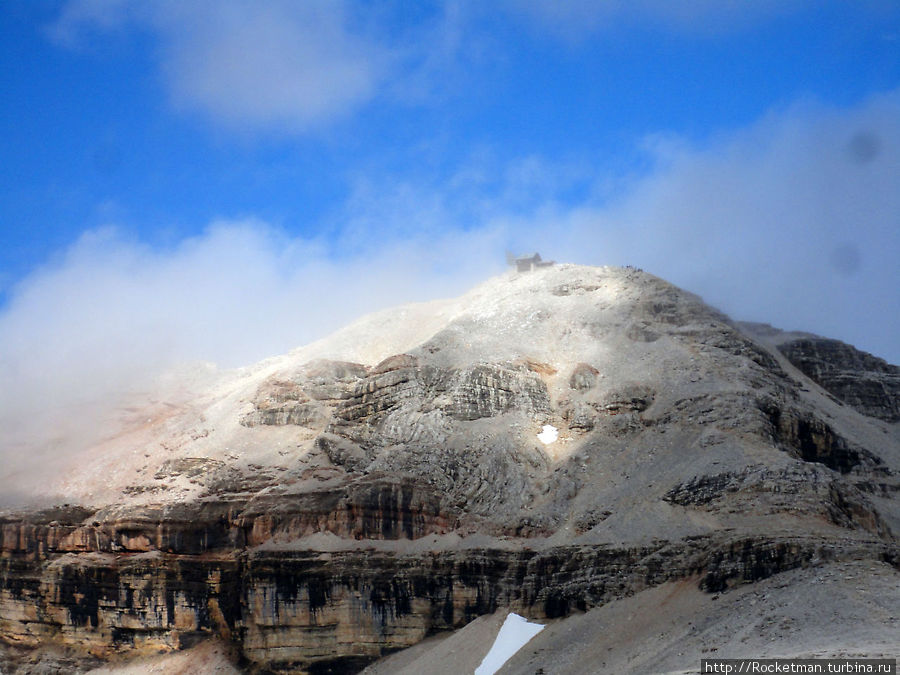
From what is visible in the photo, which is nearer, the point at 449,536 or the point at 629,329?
the point at 449,536

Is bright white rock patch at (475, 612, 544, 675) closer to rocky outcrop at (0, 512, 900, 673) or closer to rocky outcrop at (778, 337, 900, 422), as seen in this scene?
rocky outcrop at (0, 512, 900, 673)

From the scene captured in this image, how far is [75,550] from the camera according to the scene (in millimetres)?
85250

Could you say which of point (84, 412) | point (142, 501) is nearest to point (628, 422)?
point (142, 501)

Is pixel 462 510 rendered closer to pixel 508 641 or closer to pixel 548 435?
pixel 548 435

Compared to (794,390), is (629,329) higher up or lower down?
higher up

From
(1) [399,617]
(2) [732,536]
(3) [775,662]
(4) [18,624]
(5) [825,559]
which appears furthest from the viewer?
(4) [18,624]

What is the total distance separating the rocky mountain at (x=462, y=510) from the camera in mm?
71812

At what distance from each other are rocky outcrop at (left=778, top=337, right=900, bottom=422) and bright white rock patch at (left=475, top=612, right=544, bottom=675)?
5140 centimetres

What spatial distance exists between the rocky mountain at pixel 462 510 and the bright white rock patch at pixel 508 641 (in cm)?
134

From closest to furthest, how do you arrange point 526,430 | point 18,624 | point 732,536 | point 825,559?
point 825,559, point 732,536, point 18,624, point 526,430

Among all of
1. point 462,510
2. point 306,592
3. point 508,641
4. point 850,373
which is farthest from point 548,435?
point 850,373

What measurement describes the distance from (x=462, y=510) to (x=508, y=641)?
41.3 ft

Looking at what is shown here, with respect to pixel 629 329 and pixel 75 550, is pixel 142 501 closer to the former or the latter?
pixel 75 550

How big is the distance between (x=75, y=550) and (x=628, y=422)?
4302 cm
